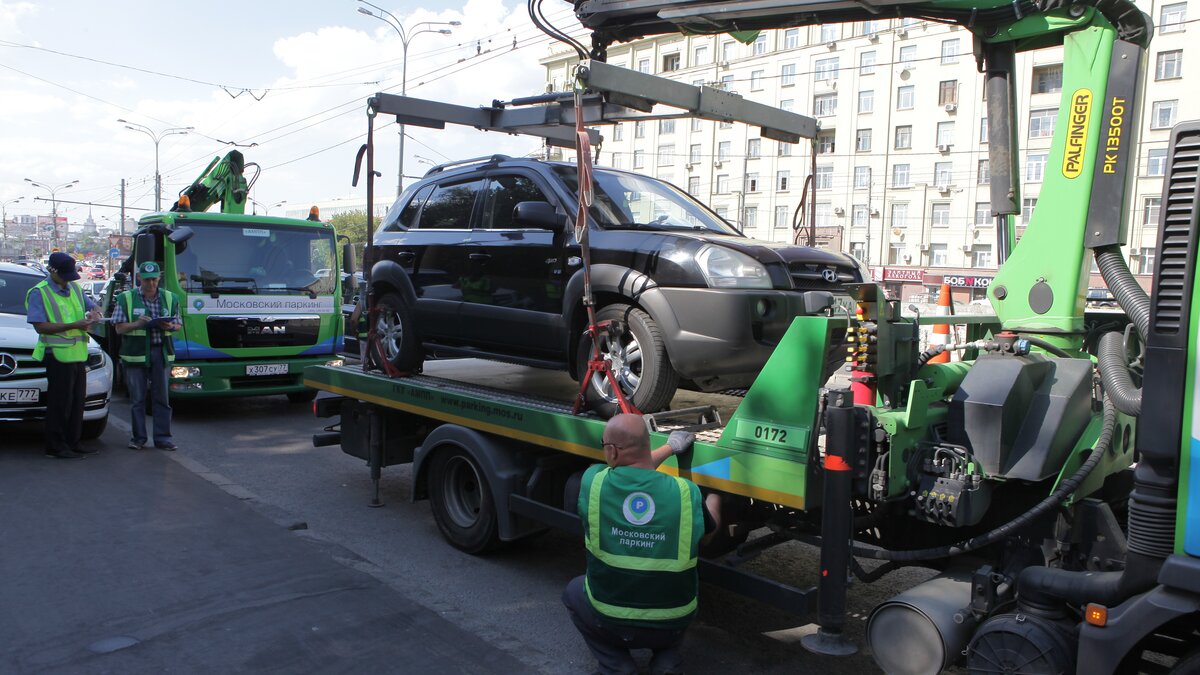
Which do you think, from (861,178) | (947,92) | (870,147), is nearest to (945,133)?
(947,92)

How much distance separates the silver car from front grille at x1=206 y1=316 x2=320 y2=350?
1.40 meters

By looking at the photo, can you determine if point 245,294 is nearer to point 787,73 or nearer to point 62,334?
point 62,334

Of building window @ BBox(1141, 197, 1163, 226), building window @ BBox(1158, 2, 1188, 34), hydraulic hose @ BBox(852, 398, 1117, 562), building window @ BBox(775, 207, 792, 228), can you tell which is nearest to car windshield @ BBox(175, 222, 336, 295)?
hydraulic hose @ BBox(852, 398, 1117, 562)

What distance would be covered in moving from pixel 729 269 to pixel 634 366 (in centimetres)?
80

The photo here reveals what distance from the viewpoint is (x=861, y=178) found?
48.7 m

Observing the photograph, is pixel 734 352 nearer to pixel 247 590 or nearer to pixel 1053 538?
pixel 1053 538

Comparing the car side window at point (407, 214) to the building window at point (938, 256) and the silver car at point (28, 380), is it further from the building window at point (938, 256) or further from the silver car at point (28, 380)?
the building window at point (938, 256)

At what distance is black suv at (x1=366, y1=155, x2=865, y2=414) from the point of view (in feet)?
15.1

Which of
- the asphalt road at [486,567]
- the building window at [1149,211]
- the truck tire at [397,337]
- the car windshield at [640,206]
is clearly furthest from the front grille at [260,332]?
the building window at [1149,211]

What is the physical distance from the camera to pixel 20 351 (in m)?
8.12

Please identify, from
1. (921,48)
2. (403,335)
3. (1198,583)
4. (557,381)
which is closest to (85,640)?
(403,335)

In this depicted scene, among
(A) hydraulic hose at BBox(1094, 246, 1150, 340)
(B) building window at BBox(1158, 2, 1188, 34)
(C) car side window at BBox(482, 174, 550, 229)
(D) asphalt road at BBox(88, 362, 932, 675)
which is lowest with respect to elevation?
(D) asphalt road at BBox(88, 362, 932, 675)

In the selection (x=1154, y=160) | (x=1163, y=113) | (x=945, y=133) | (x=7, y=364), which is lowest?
(x=7, y=364)

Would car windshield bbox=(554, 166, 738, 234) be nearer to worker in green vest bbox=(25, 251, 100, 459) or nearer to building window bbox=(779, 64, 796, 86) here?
worker in green vest bbox=(25, 251, 100, 459)
